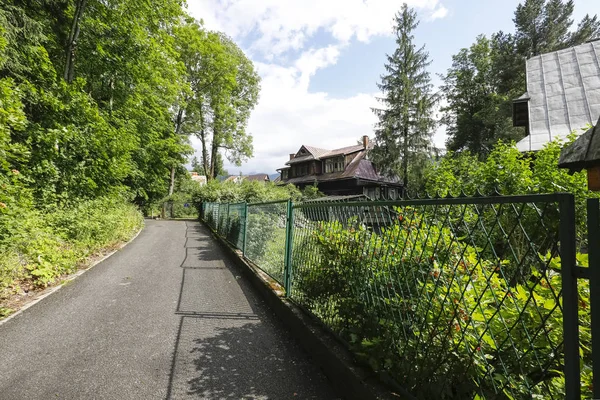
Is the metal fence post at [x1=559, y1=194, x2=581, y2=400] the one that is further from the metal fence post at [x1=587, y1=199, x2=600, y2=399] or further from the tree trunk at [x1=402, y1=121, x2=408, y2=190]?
the tree trunk at [x1=402, y1=121, x2=408, y2=190]

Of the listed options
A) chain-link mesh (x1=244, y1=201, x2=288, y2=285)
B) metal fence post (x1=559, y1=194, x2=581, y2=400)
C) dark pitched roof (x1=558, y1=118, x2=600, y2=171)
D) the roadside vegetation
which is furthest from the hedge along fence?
the roadside vegetation

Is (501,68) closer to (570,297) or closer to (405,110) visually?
(405,110)

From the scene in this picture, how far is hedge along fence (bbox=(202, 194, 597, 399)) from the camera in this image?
1248 mm

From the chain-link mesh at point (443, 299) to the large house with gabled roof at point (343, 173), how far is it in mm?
25315

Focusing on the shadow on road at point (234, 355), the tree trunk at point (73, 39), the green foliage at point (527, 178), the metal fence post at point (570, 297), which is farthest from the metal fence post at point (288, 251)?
the tree trunk at point (73, 39)

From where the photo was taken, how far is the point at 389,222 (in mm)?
2311

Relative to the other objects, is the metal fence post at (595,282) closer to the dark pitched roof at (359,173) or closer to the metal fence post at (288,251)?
the metal fence post at (288,251)

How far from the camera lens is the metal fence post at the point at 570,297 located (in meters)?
1.05

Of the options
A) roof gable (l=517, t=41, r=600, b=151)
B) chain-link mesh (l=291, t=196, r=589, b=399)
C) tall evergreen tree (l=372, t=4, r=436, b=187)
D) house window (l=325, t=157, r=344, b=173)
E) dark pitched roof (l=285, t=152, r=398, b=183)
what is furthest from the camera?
house window (l=325, t=157, r=344, b=173)

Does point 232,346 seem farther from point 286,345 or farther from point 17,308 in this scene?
point 17,308

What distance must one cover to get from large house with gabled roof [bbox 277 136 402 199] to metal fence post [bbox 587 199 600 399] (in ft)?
87.5

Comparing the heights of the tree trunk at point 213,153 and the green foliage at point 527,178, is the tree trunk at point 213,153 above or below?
above

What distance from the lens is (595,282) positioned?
1.01 metres

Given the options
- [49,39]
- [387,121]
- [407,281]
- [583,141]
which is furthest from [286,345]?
[387,121]
